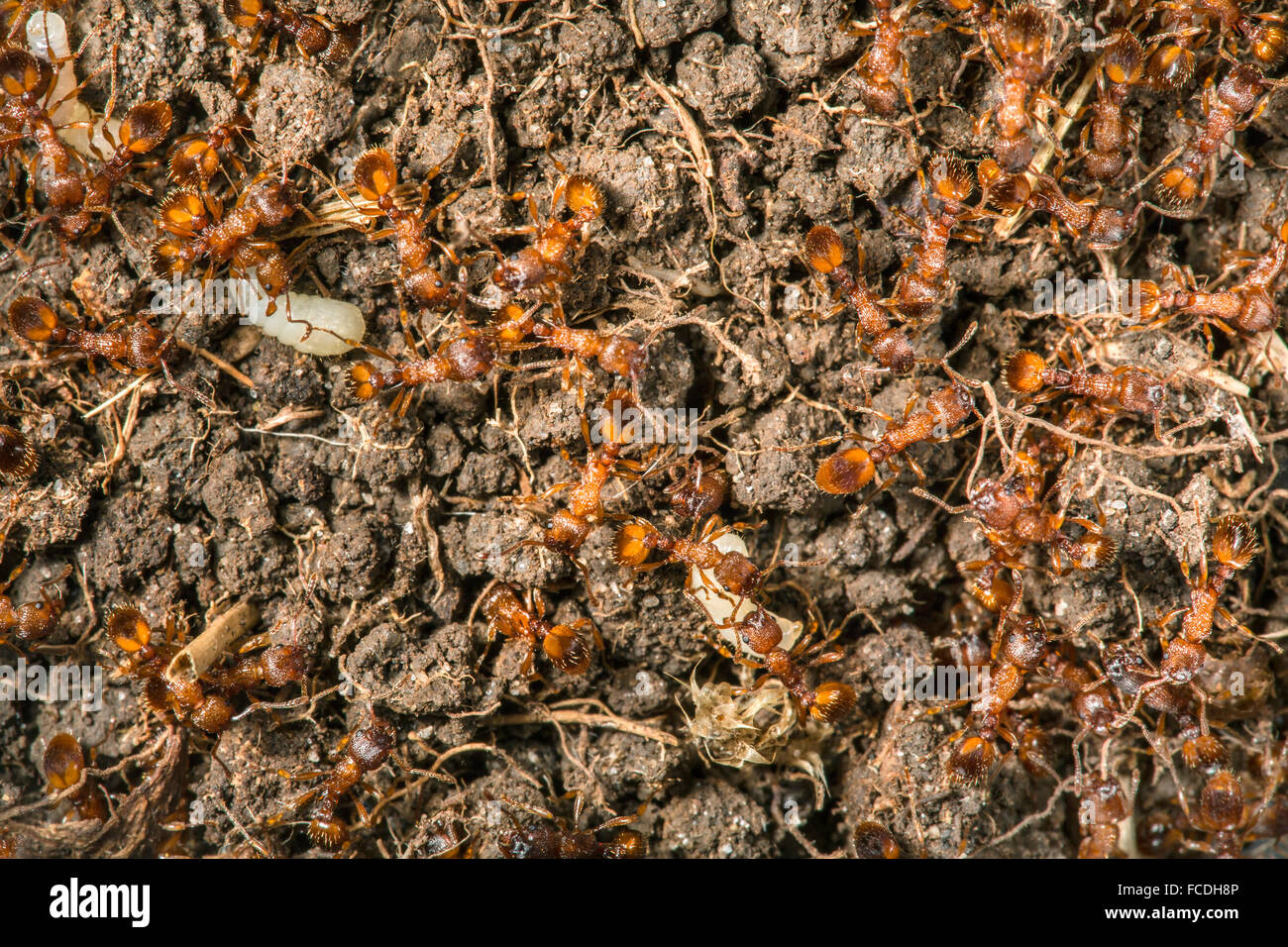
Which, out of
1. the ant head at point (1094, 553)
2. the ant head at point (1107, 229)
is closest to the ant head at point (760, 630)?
the ant head at point (1094, 553)

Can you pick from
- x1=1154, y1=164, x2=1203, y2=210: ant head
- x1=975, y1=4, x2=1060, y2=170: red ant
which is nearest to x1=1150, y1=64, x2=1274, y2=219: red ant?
x1=1154, y1=164, x2=1203, y2=210: ant head

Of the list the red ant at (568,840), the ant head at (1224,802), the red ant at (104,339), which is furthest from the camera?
the ant head at (1224,802)

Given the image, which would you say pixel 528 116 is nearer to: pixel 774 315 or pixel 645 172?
pixel 645 172

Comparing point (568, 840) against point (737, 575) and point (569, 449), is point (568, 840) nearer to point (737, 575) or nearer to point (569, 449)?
point (737, 575)

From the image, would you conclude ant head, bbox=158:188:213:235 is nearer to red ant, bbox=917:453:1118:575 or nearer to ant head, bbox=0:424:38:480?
ant head, bbox=0:424:38:480

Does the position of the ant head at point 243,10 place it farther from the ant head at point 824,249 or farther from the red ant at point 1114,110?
the red ant at point 1114,110

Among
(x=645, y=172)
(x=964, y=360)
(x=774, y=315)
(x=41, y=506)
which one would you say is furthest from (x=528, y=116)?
(x=41, y=506)
